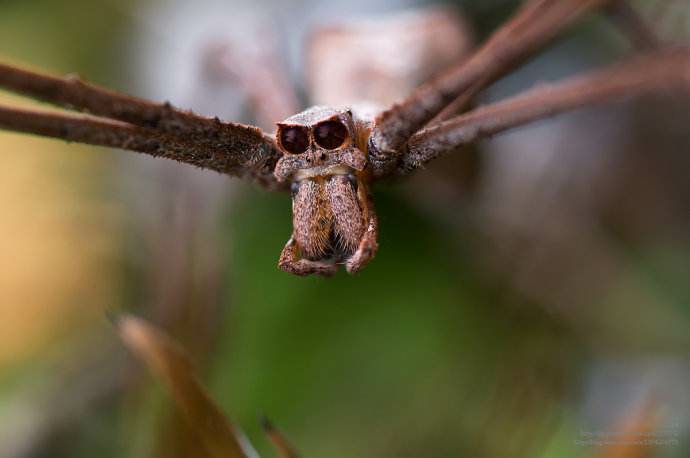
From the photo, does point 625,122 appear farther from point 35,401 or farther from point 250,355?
point 35,401

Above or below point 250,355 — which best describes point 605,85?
above

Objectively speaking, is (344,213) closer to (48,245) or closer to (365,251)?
(365,251)

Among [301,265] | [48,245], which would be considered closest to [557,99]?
[301,265]

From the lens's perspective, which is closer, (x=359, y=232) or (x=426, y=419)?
(x=359, y=232)

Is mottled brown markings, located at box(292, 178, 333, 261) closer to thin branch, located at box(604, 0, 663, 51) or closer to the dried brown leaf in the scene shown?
the dried brown leaf

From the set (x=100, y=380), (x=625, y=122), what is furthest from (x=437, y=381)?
(x=625, y=122)

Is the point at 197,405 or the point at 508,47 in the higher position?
the point at 508,47
